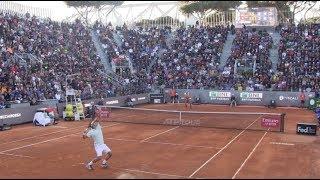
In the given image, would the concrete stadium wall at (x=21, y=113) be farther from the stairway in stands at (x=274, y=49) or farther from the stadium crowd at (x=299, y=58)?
the stairway in stands at (x=274, y=49)

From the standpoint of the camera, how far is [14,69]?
3700 cm

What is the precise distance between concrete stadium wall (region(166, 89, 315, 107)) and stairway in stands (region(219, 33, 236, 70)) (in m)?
5.36

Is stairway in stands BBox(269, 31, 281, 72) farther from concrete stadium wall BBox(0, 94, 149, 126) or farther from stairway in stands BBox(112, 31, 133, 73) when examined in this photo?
concrete stadium wall BBox(0, 94, 149, 126)

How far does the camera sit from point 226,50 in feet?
179

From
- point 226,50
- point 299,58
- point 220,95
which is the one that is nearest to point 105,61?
point 220,95

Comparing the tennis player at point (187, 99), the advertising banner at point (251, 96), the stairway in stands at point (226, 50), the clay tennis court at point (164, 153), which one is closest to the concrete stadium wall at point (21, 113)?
the clay tennis court at point (164, 153)

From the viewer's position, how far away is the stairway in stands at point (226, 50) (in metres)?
52.6

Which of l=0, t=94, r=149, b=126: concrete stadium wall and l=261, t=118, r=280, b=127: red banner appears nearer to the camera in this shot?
l=261, t=118, r=280, b=127: red banner

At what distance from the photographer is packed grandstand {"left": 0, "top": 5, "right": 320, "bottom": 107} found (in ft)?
130

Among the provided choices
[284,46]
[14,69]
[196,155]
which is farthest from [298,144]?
[284,46]

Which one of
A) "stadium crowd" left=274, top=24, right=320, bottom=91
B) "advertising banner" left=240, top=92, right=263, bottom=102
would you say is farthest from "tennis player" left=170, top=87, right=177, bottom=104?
"stadium crowd" left=274, top=24, right=320, bottom=91

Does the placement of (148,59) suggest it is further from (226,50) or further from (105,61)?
(226,50)

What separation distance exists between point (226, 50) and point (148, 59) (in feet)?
34.0

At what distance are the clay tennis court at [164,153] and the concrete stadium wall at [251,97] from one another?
15.7 m
